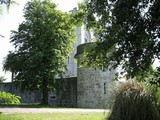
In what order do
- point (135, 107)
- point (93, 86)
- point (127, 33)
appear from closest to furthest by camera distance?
point (127, 33), point (135, 107), point (93, 86)

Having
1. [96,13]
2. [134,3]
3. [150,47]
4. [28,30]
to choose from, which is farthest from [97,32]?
[28,30]

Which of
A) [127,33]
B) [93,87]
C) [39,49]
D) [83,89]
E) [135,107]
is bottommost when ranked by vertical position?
[135,107]

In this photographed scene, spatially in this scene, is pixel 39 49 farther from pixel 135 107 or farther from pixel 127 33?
pixel 127 33

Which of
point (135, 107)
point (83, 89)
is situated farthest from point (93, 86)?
point (135, 107)

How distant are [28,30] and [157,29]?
21.2 metres

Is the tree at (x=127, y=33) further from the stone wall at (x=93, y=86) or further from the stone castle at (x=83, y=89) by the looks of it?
the stone wall at (x=93, y=86)

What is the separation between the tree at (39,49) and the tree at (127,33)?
56.3 ft

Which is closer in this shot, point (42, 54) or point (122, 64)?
point (122, 64)

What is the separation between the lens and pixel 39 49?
981 inches

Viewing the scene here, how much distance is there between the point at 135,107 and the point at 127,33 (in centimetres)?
214

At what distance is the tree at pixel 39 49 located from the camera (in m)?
24.5

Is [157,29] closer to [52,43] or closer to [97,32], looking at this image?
[97,32]

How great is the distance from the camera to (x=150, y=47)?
5359mm

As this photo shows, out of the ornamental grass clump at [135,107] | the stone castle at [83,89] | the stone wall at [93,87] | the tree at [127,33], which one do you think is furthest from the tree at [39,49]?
the tree at [127,33]
